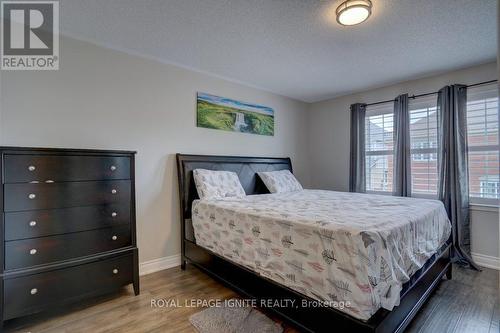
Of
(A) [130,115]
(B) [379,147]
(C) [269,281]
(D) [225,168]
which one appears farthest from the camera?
(B) [379,147]

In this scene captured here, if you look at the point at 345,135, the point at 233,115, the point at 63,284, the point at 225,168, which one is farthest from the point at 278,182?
the point at 63,284

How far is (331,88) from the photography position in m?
3.88

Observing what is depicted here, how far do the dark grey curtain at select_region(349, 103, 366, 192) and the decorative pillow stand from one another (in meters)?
2.00

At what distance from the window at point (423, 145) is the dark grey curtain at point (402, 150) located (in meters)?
0.08

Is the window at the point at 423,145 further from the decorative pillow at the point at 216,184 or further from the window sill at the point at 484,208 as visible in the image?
the decorative pillow at the point at 216,184

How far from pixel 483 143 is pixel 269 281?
3.08 metres

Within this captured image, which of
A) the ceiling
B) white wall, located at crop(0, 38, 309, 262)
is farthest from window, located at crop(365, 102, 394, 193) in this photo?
white wall, located at crop(0, 38, 309, 262)

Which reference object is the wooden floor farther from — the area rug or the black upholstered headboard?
the black upholstered headboard

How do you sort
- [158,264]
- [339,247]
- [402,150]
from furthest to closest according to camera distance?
[402,150] → [158,264] → [339,247]

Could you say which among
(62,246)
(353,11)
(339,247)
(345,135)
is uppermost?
(353,11)

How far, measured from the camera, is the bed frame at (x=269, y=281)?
1.40m

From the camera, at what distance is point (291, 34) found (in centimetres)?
229

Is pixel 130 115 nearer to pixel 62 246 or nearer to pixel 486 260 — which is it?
pixel 62 246

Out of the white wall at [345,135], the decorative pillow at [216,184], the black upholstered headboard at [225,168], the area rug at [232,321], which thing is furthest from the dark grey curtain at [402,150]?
the area rug at [232,321]
